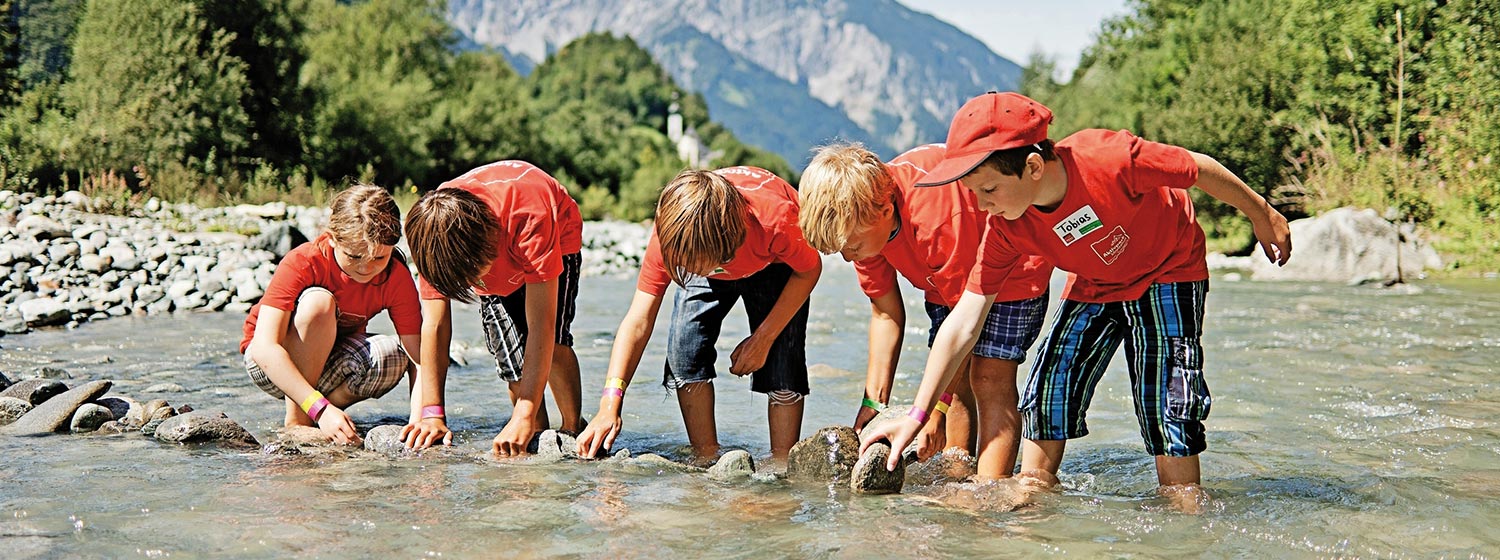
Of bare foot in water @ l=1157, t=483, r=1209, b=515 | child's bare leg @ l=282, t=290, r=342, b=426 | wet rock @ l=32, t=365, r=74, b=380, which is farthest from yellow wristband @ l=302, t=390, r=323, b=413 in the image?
bare foot in water @ l=1157, t=483, r=1209, b=515

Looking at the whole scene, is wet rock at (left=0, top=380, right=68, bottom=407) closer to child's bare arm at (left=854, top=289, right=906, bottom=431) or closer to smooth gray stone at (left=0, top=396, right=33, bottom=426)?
smooth gray stone at (left=0, top=396, right=33, bottom=426)

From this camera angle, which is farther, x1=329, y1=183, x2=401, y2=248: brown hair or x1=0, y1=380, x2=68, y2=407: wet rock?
x1=0, y1=380, x2=68, y2=407: wet rock

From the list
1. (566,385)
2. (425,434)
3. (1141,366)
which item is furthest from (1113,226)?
(425,434)

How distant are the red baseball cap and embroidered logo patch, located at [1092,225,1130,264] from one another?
1.22 feet

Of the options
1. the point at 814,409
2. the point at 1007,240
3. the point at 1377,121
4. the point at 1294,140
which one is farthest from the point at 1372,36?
the point at 1007,240

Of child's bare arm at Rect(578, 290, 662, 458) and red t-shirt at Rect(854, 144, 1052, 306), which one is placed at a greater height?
red t-shirt at Rect(854, 144, 1052, 306)

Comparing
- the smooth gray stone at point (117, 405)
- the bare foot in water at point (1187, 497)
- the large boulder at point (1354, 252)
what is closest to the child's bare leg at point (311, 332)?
the smooth gray stone at point (117, 405)

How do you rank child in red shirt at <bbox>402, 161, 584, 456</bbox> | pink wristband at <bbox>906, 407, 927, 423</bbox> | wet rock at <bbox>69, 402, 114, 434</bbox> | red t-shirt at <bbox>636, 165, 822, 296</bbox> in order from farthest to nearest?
1. wet rock at <bbox>69, 402, 114, 434</bbox>
2. red t-shirt at <bbox>636, 165, 822, 296</bbox>
3. child in red shirt at <bbox>402, 161, 584, 456</bbox>
4. pink wristband at <bbox>906, 407, 927, 423</bbox>

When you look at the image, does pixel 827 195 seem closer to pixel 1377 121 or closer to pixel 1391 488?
pixel 1391 488

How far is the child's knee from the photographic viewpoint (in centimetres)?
424

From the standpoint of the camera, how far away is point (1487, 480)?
3607 millimetres

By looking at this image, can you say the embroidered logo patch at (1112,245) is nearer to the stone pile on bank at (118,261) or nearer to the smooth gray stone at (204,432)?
the smooth gray stone at (204,432)

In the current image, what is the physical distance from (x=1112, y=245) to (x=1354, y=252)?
43.5 feet

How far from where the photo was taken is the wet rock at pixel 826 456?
362 cm
